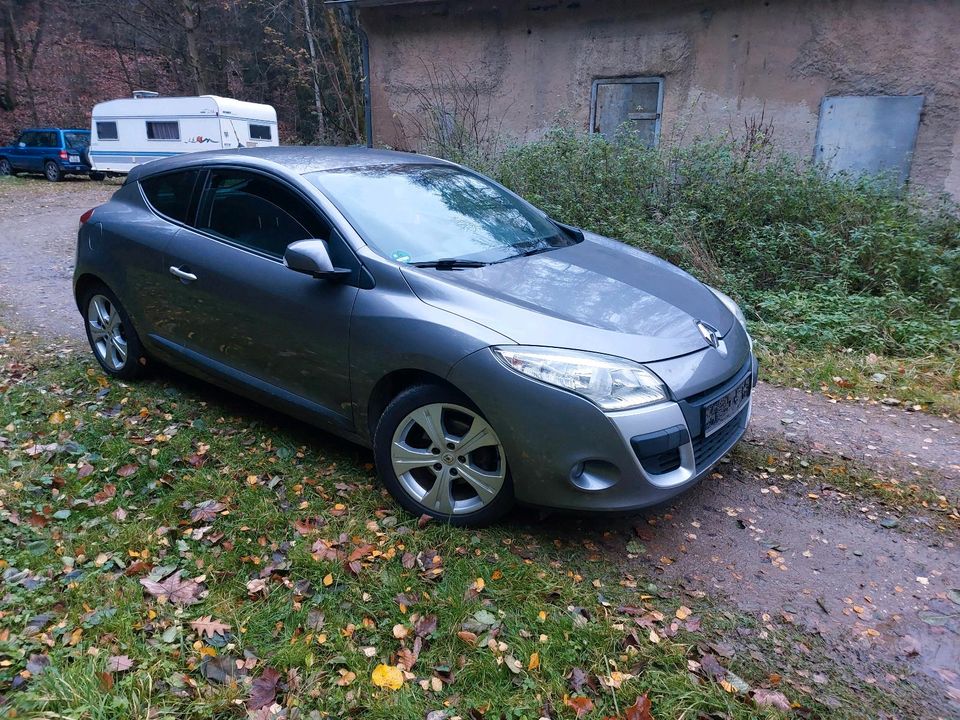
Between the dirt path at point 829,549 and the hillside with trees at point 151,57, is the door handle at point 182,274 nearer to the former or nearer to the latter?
the dirt path at point 829,549

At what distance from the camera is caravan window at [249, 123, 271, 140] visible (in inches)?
755

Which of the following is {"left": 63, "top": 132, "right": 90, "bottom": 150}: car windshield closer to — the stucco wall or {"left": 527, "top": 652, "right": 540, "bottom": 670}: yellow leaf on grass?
the stucco wall

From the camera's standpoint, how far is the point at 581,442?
278 cm

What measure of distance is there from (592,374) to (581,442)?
280 mm

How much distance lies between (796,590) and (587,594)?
35.1 inches

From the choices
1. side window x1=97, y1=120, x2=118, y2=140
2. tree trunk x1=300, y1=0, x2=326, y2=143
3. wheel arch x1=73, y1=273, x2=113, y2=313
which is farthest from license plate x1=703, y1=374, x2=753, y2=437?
side window x1=97, y1=120, x2=118, y2=140

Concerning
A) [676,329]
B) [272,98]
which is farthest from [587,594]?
[272,98]

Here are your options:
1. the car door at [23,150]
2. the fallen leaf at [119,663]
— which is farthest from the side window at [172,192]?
the car door at [23,150]

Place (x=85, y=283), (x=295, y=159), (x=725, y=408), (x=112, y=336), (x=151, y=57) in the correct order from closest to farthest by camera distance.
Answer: (x=725, y=408), (x=295, y=159), (x=112, y=336), (x=85, y=283), (x=151, y=57)

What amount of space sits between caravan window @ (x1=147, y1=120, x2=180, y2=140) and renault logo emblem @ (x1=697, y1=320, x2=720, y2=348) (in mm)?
19037

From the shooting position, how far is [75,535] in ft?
10.4

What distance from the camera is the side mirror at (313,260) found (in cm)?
328

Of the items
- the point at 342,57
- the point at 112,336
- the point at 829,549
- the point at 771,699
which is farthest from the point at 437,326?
the point at 342,57

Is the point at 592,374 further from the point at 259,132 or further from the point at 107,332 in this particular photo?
the point at 259,132
